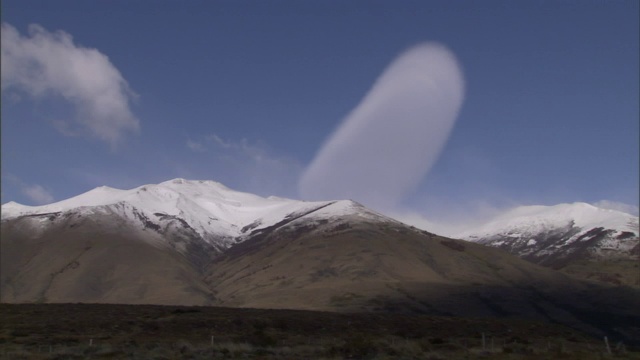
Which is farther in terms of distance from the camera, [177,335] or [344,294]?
[344,294]

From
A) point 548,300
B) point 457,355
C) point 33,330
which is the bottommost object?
point 457,355

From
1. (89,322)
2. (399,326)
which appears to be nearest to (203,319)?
(89,322)

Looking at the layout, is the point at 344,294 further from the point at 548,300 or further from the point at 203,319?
the point at 203,319

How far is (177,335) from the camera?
58031 millimetres

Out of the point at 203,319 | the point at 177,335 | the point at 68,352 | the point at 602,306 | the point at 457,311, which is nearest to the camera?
the point at 68,352

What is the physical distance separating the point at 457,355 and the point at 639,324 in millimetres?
148826

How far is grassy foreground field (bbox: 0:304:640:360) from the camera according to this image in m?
39.5

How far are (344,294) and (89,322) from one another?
110293mm

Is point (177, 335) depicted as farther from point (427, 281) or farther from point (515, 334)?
point (427, 281)

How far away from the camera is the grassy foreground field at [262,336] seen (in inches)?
1554

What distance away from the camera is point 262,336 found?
5656 centimetres

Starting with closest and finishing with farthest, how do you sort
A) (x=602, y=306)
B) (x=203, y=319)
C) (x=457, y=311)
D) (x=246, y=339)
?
(x=246, y=339)
(x=203, y=319)
(x=457, y=311)
(x=602, y=306)

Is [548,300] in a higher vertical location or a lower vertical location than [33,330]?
higher

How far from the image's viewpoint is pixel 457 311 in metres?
163
